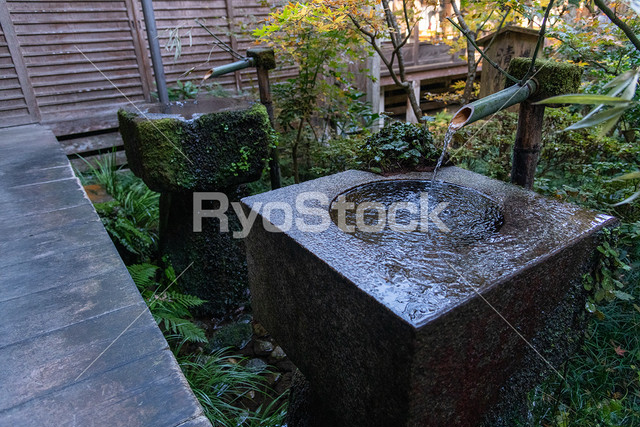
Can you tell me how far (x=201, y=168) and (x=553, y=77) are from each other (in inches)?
97.5

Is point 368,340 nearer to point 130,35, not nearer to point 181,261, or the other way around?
point 181,261

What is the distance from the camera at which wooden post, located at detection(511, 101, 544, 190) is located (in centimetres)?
202

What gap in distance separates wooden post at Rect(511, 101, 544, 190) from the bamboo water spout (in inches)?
5.3

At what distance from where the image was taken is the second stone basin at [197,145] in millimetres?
2977

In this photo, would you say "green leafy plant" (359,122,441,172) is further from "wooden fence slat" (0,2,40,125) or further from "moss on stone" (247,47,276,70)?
"wooden fence slat" (0,2,40,125)

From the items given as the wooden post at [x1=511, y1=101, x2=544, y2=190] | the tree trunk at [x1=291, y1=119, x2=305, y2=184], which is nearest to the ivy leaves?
the wooden post at [x1=511, y1=101, x2=544, y2=190]

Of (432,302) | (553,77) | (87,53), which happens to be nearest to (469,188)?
(553,77)

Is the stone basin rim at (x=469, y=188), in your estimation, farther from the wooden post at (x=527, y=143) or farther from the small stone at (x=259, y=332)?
the small stone at (x=259, y=332)

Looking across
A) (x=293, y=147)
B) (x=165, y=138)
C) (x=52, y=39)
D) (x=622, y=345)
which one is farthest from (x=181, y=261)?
(x=52, y=39)

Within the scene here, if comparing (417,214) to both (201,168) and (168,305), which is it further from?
(168,305)

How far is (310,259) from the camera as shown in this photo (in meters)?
1.58

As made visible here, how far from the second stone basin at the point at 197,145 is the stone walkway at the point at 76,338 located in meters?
0.71

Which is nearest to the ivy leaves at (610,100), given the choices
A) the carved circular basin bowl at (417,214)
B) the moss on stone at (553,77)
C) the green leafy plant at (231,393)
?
the carved circular basin bowl at (417,214)

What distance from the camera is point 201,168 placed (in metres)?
3.18
